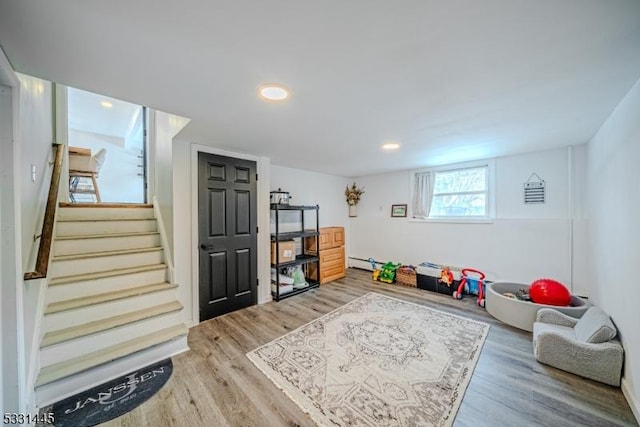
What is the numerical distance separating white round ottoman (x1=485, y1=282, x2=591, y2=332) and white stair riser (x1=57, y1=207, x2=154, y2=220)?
15.5ft

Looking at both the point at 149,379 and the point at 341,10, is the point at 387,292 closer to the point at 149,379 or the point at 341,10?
the point at 149,379

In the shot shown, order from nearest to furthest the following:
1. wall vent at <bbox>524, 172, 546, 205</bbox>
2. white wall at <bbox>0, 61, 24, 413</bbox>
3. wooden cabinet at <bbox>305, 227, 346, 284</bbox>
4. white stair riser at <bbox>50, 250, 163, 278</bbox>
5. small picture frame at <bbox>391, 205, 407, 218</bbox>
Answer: white wall at <bbox>0, 61, 24, 413</bbox> → white stair riser at <bbox>50, 250, 163, 278</bbox> → wall vent at <bbox>524, 172, 546, 205</bbox> → wooden cabinet at <bbox>305, 227, 346, 284</bbox> → small picture frame at <bbox>391, 205, 407, 218</bbox>

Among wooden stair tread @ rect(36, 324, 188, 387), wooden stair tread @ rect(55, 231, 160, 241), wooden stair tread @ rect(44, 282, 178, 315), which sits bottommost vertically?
wooden stair tread @ rect(36, 324, 188, 387)

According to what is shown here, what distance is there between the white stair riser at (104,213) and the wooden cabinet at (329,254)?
2.64 meters

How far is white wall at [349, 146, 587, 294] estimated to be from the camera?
3.05 metres

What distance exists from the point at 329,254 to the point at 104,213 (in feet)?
11.3

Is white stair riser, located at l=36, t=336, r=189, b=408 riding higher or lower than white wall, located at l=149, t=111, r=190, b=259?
lower

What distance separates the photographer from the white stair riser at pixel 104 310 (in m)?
1.88

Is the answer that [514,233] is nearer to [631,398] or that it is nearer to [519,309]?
[519,309]

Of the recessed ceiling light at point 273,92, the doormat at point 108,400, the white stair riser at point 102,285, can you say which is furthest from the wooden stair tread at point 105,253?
the recessed ceiling light at point 273,92

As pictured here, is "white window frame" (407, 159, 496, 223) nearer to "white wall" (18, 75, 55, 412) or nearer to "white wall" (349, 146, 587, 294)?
"white wall" (349, 146, 587, 294)

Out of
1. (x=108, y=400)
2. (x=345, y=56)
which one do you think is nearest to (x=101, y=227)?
(x=108, y=400)

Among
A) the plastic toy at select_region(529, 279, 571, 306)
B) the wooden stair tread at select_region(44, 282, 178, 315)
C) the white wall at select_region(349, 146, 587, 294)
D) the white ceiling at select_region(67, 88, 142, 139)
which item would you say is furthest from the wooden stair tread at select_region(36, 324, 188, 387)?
the white wall at select_region(349, 146, 587, 294)

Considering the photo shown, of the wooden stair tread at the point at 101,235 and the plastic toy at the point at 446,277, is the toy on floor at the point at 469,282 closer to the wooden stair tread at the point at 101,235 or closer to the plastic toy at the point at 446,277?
the plastic toy at the point at 446,277
